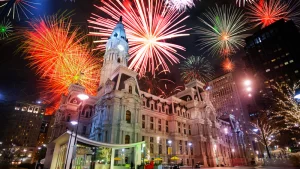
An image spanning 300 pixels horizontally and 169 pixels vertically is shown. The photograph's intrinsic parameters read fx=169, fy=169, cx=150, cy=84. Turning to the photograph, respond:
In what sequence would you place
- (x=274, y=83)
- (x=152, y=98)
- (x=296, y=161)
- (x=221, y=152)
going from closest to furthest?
1. (x=296, y=161)
2. (x=152, y=98)
3. (x=221, y=152)
4. (x=274, y=83)

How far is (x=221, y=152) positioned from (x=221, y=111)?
2224 inches

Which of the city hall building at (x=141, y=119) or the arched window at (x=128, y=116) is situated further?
the arched window at (x=128, y=116)

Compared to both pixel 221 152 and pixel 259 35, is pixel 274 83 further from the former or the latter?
pixel 221 152

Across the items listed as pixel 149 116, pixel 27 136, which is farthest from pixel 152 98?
pixel 27 136

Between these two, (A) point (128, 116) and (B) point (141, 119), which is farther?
(B) point (141, 119)

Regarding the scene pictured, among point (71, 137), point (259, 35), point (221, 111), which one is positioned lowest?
point (71, 137)

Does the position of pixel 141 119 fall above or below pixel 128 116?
below

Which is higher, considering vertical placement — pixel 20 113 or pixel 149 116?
pixel 20 113

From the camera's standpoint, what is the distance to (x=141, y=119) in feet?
126

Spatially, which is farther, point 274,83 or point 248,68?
point 248,68

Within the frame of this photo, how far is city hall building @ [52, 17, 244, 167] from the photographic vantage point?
116ft

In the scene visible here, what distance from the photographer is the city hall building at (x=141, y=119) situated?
35344 millimetres

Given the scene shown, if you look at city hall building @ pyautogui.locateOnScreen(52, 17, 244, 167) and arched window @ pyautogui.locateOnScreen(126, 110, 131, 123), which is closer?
city hall building @ pyautogui.locateOnScreen(52, 17, 244, 167)

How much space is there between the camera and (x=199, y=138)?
152ft
